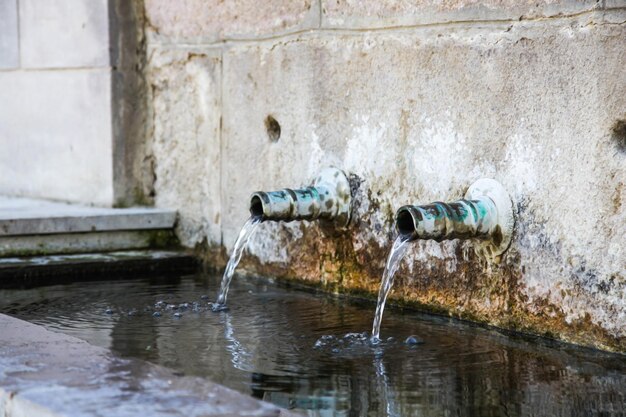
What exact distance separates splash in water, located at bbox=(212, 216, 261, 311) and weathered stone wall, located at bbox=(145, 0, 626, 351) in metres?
0.10

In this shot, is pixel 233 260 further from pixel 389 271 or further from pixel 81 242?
pixel 81 242

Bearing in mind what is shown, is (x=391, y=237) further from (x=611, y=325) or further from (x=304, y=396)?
(x=304, y=396)

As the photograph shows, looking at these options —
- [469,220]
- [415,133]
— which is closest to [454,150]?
[415,133]

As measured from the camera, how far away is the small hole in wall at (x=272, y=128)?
4.72 meters

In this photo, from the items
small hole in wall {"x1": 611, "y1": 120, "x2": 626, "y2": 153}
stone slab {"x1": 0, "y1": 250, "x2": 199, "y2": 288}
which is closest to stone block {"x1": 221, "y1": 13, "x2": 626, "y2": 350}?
small hole in wall {"x1": 611, "y1": 120, "x2": 626, "y2": 153}

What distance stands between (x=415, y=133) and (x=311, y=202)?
1.62 feet

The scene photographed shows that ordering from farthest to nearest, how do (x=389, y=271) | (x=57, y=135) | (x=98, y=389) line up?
(x=57, y=135)
(x=389, y=271)
(x=98, y=389)

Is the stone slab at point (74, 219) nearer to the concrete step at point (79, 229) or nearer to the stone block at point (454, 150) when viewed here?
the concrete step at point (79, 229)

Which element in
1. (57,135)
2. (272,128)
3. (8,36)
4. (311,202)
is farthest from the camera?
(8,36)

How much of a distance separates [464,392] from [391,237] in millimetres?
1351

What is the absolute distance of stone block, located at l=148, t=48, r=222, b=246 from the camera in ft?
16.6

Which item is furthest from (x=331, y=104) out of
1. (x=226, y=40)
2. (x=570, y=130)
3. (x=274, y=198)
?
(x=570, y=130)

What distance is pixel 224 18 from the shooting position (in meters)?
4.90

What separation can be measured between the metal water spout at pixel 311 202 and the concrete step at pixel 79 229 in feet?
3.30
